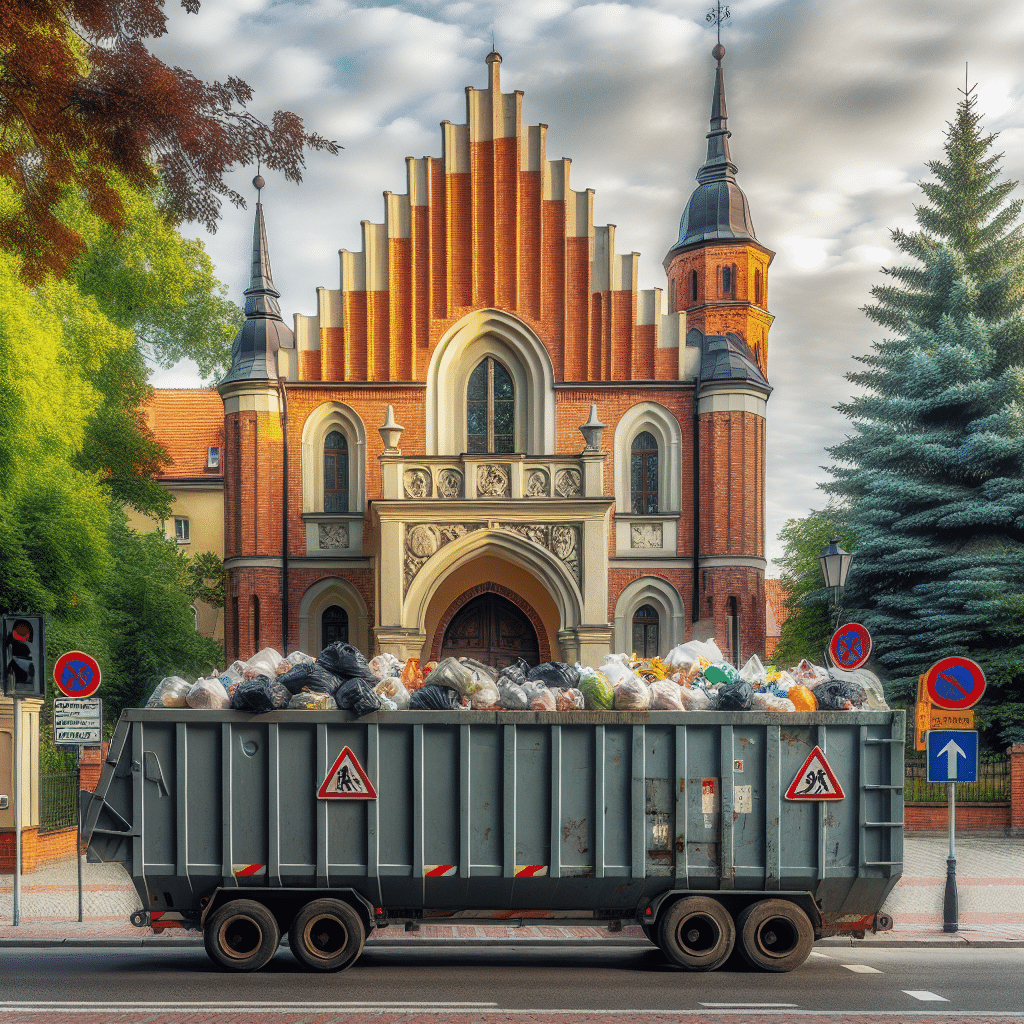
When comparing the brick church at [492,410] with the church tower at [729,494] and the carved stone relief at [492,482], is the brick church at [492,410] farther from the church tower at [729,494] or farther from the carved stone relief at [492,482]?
the carved stone relief at [492,482]

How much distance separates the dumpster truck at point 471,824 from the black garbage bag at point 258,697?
10 cm

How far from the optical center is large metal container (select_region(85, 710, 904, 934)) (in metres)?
7.87

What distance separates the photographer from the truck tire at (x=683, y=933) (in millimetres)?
7957

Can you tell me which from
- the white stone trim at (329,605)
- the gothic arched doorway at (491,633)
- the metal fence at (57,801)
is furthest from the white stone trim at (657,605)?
the metal fence at (57,801)

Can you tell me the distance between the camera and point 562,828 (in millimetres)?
7898

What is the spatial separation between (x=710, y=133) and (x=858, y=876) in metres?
21.7

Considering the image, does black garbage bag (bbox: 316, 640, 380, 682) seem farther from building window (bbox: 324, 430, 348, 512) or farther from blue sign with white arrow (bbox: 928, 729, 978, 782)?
building window (bbox: 324, 430, 348, 512)

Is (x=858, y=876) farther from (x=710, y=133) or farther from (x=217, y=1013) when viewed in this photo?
(x=710, y=133)

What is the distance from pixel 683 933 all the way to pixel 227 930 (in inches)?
129

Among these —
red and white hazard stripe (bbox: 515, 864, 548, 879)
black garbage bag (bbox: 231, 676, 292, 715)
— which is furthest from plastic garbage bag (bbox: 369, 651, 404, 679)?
red and white hazard stripe (bbox: 515, 864, 548, 879)

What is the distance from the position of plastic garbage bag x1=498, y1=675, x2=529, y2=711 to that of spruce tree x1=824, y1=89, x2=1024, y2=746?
14586mm

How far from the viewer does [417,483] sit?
20547 mm

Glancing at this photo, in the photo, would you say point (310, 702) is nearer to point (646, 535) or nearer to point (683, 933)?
point (683, 933)

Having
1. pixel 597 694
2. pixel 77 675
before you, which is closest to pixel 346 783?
pixel 597 694
